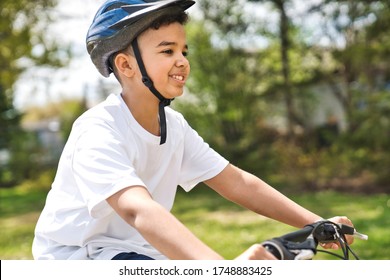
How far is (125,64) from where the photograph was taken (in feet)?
7.80

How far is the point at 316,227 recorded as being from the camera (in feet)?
6.35

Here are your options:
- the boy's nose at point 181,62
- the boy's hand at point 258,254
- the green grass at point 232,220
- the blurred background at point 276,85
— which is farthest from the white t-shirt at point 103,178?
the blurred background at point 276,85

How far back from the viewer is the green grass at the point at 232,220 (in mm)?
7676

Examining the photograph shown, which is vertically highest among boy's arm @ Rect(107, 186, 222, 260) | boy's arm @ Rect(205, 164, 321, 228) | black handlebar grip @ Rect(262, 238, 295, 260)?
boy's arm @ Rect(205, 164, 321, 228)

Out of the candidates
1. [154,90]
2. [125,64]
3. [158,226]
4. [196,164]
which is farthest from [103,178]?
[196,164]

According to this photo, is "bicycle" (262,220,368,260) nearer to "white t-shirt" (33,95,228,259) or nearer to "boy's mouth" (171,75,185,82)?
"white t-shirt" (33,95,228,259)

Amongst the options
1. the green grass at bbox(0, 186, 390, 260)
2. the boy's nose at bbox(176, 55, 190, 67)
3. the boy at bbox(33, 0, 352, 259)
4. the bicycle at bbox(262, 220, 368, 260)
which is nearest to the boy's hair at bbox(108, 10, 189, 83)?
the boy at bbox(33, 0, 352, 259)

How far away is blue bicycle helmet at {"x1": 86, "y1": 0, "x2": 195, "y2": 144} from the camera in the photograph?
7.18 feet

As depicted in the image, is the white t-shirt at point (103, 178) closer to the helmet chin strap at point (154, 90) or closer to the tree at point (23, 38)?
the helmet chin strap at point (154, 90)

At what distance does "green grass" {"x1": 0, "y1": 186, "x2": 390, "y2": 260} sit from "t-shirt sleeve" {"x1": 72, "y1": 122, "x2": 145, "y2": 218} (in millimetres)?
4951

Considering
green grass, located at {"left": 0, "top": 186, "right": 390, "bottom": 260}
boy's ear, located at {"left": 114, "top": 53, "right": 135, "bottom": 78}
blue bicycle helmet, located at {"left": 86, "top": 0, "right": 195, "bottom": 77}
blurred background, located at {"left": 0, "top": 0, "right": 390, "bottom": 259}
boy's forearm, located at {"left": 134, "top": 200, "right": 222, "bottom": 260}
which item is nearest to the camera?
boy's forearm, located at {"left": 134, "top": 200, "right": 222, "bottom": 260}

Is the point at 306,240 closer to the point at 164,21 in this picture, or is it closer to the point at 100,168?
the point at 100,168

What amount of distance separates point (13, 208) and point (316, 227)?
11.5m

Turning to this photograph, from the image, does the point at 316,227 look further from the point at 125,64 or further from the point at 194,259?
the point at 125,64
